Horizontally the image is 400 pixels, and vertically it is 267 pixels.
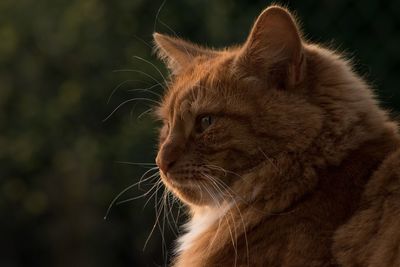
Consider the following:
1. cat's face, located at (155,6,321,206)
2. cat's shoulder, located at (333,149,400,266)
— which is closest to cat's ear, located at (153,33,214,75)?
cat's face, located at (155,6,321,206)

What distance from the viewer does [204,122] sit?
7.91ft

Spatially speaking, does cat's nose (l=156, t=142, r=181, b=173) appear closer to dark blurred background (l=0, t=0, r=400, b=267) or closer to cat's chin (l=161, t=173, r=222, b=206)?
cat's chin (l=161, t=173, r=222, b=206)

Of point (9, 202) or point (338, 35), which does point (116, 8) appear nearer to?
point (9, 202)

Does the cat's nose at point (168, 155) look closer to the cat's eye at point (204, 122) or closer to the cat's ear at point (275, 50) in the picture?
Result: the cat's eye at point (204, 122)

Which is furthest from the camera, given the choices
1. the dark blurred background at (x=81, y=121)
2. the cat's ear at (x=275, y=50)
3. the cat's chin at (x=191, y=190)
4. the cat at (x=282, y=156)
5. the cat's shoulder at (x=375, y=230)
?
the dark blurred background at (x=81, y=121)

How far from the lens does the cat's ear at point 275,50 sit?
227cm

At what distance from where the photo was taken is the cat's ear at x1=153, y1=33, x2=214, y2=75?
9.25 feet

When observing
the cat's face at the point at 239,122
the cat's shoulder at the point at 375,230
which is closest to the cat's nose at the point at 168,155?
the cat's face at the point at 239,122

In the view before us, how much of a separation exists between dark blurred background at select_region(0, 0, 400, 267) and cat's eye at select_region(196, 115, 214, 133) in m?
1.78

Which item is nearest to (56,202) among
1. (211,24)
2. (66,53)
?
(66,53)

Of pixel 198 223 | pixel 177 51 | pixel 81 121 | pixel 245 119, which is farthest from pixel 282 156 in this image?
pixel 81 121

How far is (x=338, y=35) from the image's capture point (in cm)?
370

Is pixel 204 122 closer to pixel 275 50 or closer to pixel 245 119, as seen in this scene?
pixel 245 119

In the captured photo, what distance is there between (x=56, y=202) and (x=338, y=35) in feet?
10.2
